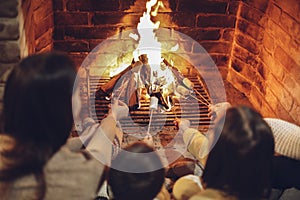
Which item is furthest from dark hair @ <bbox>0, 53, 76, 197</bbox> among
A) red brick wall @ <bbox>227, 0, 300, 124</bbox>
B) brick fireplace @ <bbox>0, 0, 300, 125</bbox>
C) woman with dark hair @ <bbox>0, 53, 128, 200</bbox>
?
red brick wall @ <bbox>227, 0, 300, 124</bbox>

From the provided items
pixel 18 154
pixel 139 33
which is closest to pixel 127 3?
pixel 139 33

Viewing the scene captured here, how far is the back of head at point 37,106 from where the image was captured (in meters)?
1.59

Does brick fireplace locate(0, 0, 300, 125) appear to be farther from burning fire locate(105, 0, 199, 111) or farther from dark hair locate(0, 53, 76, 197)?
dark hair locate(0, 53, 76, 197)

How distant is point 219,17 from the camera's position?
3.63 m

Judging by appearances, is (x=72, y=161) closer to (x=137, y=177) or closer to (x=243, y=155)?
(x=137, y=177)

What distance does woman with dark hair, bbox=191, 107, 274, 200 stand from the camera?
5.55ft

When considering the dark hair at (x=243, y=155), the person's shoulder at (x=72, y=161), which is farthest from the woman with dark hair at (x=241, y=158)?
the person's shoulder at (x=72, y=161)

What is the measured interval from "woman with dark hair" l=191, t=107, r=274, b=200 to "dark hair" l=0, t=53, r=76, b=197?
60 centimetres

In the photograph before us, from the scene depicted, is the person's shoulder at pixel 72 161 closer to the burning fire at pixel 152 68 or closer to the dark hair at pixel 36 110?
the dark hair at pixel 36 110

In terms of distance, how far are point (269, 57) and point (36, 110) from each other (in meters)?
2.21

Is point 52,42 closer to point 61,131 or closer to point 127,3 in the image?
point 127,3

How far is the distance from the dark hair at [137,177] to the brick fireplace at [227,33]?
4.93 feet

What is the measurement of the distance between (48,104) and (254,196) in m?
0.86

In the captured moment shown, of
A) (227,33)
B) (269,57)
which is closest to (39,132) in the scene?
(269,57)
